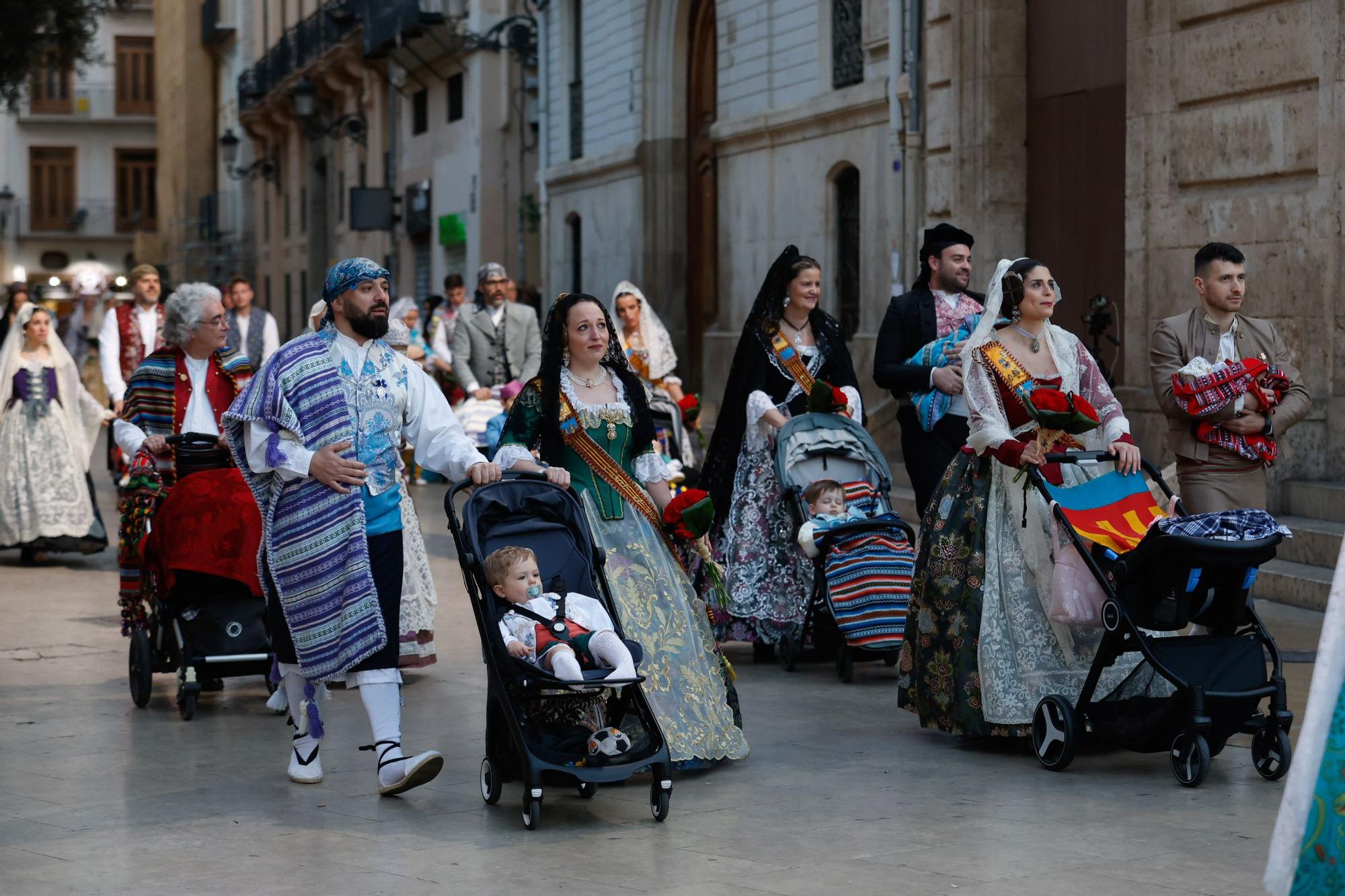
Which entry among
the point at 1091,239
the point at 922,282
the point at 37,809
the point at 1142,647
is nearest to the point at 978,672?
the point at 1142,647

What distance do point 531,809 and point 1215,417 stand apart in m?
3.52

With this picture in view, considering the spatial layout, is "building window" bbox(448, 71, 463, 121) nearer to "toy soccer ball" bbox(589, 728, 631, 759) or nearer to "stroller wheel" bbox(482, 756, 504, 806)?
"stroller wheel" bbox(482, 756, 504, 806)

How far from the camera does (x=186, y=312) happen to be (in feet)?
27.6

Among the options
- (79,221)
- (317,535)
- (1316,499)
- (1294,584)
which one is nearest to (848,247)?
(1316,499)

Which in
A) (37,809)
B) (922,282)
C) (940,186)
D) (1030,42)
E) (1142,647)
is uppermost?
(1030,42)

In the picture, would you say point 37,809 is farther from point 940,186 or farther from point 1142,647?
point 940,186

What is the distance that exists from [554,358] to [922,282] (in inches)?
95.6

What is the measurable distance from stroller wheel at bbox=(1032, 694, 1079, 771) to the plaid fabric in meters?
0.74

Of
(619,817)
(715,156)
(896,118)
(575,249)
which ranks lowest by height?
(619,817)

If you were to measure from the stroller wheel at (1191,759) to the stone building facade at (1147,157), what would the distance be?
16.2 ft

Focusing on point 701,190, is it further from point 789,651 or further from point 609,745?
point 609,745

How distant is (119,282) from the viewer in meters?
17.4

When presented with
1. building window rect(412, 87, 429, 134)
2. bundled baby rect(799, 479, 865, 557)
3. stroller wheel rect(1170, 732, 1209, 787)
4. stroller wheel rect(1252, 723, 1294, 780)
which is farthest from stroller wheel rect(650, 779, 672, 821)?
building window rect(412, 87, 429, 134)

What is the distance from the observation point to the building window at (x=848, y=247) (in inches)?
739
